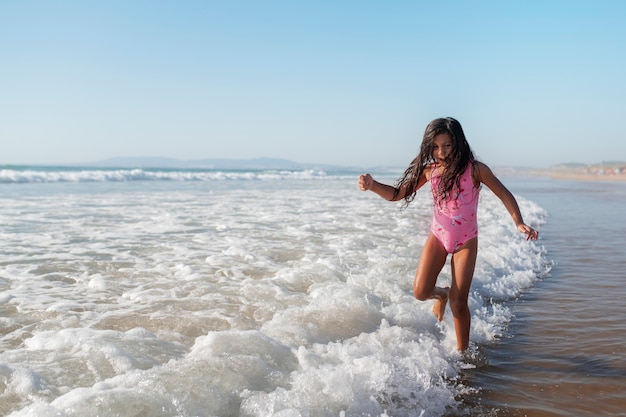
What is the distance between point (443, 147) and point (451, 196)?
0.42 metres

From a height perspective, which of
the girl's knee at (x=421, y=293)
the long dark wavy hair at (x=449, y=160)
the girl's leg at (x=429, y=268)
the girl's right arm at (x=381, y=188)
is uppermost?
the long dark wavy hair at (x=449, y=160)

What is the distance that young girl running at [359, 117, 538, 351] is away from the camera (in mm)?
4359

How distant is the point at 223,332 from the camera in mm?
4375

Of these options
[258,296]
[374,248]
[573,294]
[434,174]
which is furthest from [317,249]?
[434,174]

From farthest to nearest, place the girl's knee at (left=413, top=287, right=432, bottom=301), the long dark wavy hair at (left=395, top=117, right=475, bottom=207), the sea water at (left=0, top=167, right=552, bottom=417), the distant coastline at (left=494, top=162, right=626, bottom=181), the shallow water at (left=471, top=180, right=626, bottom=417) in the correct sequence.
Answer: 1. the distant coastline at (left=494, top=162, right=626, bottom=181)
2. the girl's knee at (left=413, top=287, right=432, bottom=301)
3. the long dark wavy hair at (left=395, top=117, right=475, bottom=207)
4. the shallow water at (left=471, top=180, right=626, bottom=417)
5. the sea water at (left=0, top=167, right=552, bottom=417)

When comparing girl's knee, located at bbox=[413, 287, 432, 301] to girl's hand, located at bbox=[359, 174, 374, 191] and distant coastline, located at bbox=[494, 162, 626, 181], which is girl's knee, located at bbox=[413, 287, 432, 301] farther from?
distant coastline, located at bbox=[494, 162, 626, 181]

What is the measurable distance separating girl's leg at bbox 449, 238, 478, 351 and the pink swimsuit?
0.08m

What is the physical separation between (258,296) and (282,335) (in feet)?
4.04

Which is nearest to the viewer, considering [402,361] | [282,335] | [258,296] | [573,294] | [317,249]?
[402,361]

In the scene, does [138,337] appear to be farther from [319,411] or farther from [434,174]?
[434,174]

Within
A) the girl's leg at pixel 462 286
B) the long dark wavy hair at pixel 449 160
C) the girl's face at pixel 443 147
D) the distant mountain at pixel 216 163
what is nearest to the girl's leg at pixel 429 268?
the girl's leg at pixel 462 286

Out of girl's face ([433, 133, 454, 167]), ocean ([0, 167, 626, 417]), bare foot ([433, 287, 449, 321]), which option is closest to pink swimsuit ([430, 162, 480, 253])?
girl's face ([433, 133, 454, 167])

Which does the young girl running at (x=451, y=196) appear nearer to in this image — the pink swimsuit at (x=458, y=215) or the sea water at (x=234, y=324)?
the pink swimsuit at (x=458, y=215)

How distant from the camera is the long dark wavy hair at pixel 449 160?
4.32 meters
